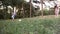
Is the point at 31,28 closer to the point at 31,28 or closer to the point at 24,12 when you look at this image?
the point at 31,28

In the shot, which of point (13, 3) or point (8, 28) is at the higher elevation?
point (13, 3)

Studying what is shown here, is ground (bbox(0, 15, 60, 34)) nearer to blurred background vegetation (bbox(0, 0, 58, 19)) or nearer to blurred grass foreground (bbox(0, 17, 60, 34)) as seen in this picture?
blurred grass foreground (bbox(0, 17, 60, 34))

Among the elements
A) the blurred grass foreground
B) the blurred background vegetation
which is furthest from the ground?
the blurred background vegetation

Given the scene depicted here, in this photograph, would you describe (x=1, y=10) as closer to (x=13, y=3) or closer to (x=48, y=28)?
(x=13, y=3)

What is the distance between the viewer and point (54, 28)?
13.6m

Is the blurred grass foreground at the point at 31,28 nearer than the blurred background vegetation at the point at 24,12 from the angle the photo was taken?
Yes

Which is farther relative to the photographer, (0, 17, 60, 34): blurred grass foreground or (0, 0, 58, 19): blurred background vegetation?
(0, 0, 58, 19): blurred background vegetation

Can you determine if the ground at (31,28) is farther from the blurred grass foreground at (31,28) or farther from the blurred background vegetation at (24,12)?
the blurred background vegetation at (24,12)

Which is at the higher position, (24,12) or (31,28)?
(24,12)

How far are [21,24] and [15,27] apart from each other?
709 mm

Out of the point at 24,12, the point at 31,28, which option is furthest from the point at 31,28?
the point at 24,12

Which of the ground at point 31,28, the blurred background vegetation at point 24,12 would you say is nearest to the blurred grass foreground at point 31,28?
the ground at point 31,28

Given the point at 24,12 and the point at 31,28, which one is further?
the point at 24,12

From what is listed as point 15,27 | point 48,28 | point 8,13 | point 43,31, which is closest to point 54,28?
point 48,28
